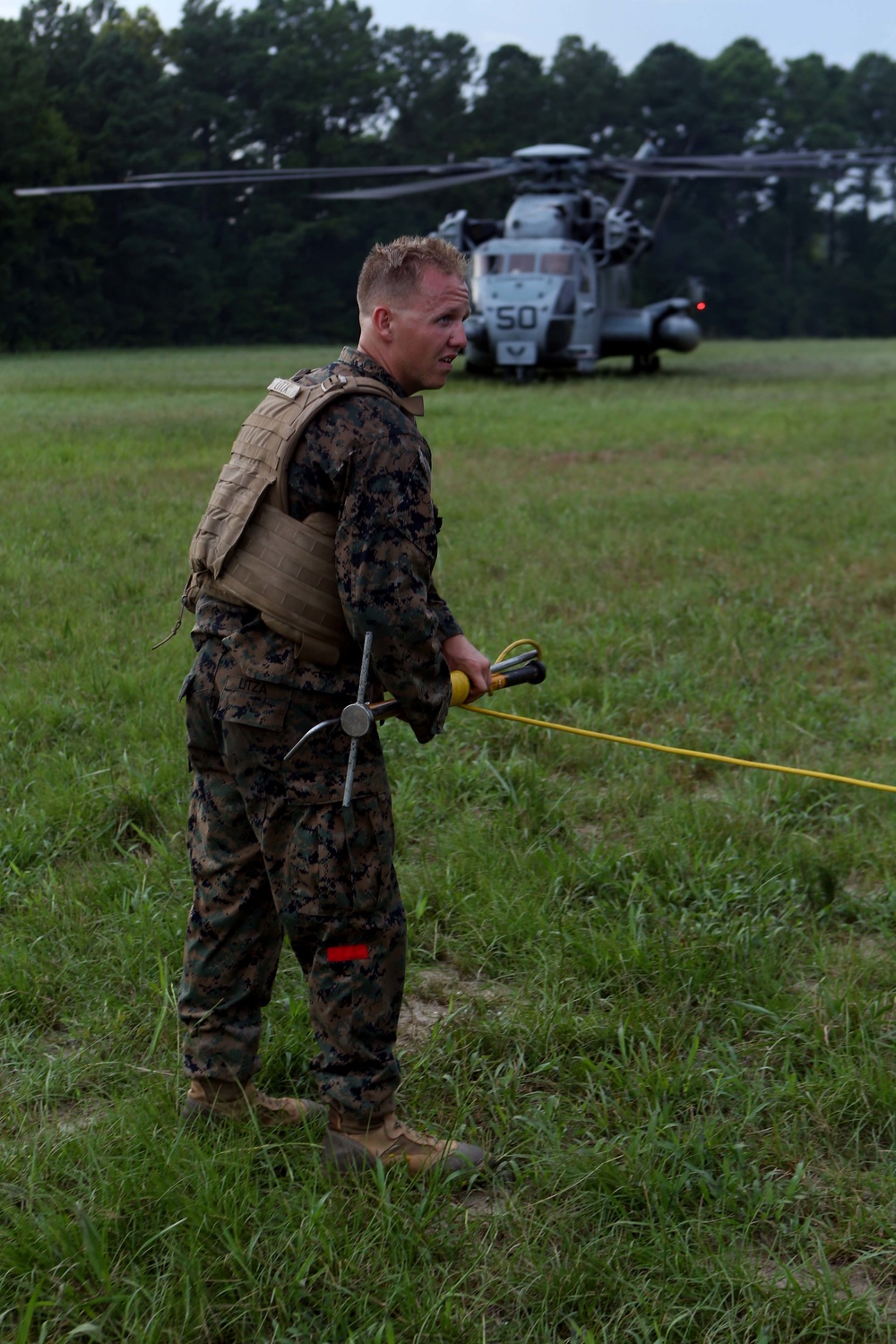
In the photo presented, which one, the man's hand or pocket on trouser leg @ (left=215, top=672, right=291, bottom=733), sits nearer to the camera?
pocket on trouser leg @ (left=215, top=672, right=291, bottom=733)

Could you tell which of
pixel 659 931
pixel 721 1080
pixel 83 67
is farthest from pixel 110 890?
pixel 83 67

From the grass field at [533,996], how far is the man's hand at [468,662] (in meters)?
0.91

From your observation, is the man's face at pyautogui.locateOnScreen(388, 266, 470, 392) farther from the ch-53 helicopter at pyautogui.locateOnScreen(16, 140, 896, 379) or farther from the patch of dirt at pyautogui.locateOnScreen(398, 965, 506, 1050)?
the ch-53 helicopter at pyautogui.locateOnScreen(16, 140, 896, 379)

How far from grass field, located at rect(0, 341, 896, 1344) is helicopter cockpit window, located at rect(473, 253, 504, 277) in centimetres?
1572

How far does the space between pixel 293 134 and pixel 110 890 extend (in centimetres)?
A: 5274

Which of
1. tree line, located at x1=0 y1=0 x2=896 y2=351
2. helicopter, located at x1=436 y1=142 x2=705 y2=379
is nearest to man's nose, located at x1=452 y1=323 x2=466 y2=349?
helicopter, located at x1=436 y1=142 x2=705 y2=379

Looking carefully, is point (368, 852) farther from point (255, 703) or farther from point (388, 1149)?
point (388, 1149)

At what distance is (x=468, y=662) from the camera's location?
8.93 ft

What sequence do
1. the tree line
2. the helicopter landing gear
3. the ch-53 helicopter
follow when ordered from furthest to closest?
the tree line → the helicopter landing gear → the ch-53 helicopter

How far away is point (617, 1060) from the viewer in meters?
3.11

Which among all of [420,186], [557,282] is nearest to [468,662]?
[557,282]

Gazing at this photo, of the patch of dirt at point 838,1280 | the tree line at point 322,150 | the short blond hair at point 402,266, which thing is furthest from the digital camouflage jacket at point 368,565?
the tree line at point 322,150

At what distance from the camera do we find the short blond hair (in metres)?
2.55

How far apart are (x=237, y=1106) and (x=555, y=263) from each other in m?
21.1
